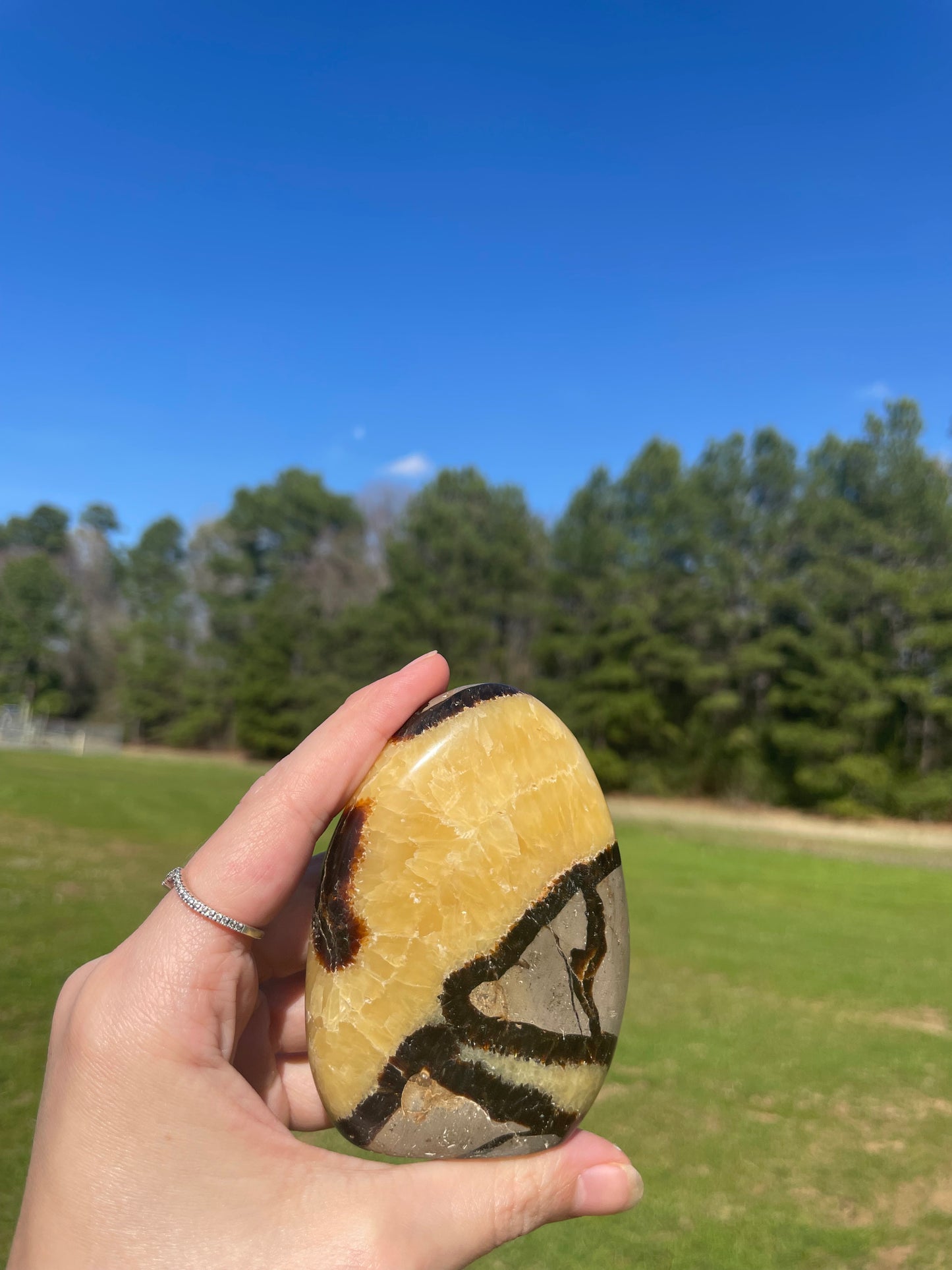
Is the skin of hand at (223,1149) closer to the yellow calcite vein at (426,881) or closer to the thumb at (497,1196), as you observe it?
the thumb at (497,1196)

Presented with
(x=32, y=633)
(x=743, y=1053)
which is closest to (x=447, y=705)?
(x=743, y=1053)

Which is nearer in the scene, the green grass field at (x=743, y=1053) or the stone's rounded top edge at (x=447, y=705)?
the stone's rounded top edge at (x=447, y=705)

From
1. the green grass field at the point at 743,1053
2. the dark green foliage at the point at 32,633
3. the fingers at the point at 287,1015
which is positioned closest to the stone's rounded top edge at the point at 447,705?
the fingers at the point at 287,1015

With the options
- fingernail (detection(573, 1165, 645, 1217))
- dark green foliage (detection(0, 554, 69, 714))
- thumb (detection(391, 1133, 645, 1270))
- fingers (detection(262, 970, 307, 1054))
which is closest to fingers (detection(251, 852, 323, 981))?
fingers (detection(262, 970, 307, 1054))

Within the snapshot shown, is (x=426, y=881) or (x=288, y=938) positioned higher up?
(x=426, y=881)

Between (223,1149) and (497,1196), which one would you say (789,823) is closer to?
(497,1196)

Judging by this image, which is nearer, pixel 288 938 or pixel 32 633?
pixel 288 938

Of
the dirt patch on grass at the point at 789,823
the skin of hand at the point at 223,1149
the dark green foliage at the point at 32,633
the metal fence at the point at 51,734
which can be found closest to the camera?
the skin of hand at the point at 223,1149
